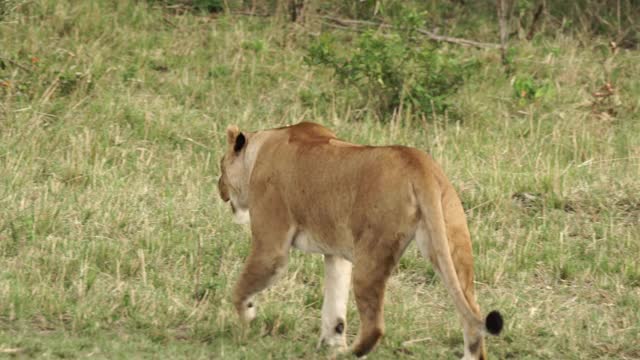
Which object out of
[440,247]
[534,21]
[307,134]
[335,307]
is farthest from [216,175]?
[534,21]

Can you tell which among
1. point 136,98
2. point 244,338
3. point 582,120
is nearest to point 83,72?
point 136,98

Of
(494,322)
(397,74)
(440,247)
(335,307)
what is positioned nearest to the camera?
(494,322)

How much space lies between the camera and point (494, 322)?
4578mm

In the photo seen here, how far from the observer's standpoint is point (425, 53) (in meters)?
8.98

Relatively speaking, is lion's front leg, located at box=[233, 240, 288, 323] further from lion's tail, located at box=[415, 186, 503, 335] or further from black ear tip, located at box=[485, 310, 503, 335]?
black ear tip, located at box=[485, 310, 503, 335]

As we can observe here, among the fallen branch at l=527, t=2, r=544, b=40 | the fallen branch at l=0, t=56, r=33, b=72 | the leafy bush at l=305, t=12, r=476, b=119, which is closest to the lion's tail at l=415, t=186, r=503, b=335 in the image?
the leafy bush at l=305, t=12, r=476, b=119

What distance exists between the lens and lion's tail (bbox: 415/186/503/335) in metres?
4.77

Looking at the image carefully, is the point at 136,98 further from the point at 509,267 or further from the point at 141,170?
the point at 509,267

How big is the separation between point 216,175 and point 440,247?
3.13 metres

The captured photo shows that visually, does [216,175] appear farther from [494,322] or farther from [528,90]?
[494,322]

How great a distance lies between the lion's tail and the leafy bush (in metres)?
3.89

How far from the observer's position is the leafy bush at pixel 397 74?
883 centimetres

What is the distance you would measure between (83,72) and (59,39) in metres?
0.74

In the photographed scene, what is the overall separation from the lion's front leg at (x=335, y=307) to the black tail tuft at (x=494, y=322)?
3.19ft
